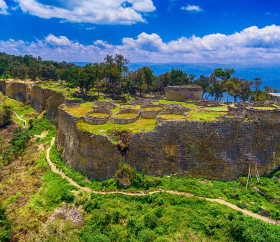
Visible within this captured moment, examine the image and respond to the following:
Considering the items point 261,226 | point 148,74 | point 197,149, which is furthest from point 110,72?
point 261,226

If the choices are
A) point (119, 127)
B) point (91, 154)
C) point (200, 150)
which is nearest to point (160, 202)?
point (200, 150)

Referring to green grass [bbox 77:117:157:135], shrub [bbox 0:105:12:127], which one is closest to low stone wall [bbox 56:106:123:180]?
green grass [bbox 77:117:157:135]

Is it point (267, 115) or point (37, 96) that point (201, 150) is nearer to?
point (267, 115)

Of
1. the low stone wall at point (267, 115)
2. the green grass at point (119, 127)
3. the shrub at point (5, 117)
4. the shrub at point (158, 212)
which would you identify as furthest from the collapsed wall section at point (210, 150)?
the shrub at point (5, 117)

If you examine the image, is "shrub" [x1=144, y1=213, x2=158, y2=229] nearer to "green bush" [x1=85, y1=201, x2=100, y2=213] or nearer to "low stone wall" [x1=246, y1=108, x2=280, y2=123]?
"green bush" [x1=85, y1=201, x2=100, y2=213]

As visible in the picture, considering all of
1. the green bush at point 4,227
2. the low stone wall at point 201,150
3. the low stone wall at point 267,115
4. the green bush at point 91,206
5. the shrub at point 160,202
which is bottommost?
the green bush at point 4,227

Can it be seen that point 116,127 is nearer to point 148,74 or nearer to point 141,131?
point 141,131

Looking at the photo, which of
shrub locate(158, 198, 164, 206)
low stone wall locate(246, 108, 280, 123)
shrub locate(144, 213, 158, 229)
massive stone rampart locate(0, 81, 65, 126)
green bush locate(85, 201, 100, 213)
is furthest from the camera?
massive stone rampart locate(0, 81, 65, 126)

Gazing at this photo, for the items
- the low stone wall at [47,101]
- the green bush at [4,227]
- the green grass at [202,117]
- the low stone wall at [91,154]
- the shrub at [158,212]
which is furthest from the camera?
the low stone wall at [47,101]

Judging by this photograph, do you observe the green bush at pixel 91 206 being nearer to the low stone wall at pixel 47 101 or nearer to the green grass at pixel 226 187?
the green grass at pixel 226 187

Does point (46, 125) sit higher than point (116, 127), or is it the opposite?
point (116, 127)

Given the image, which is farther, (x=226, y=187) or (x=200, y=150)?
(x=200, y=150)
